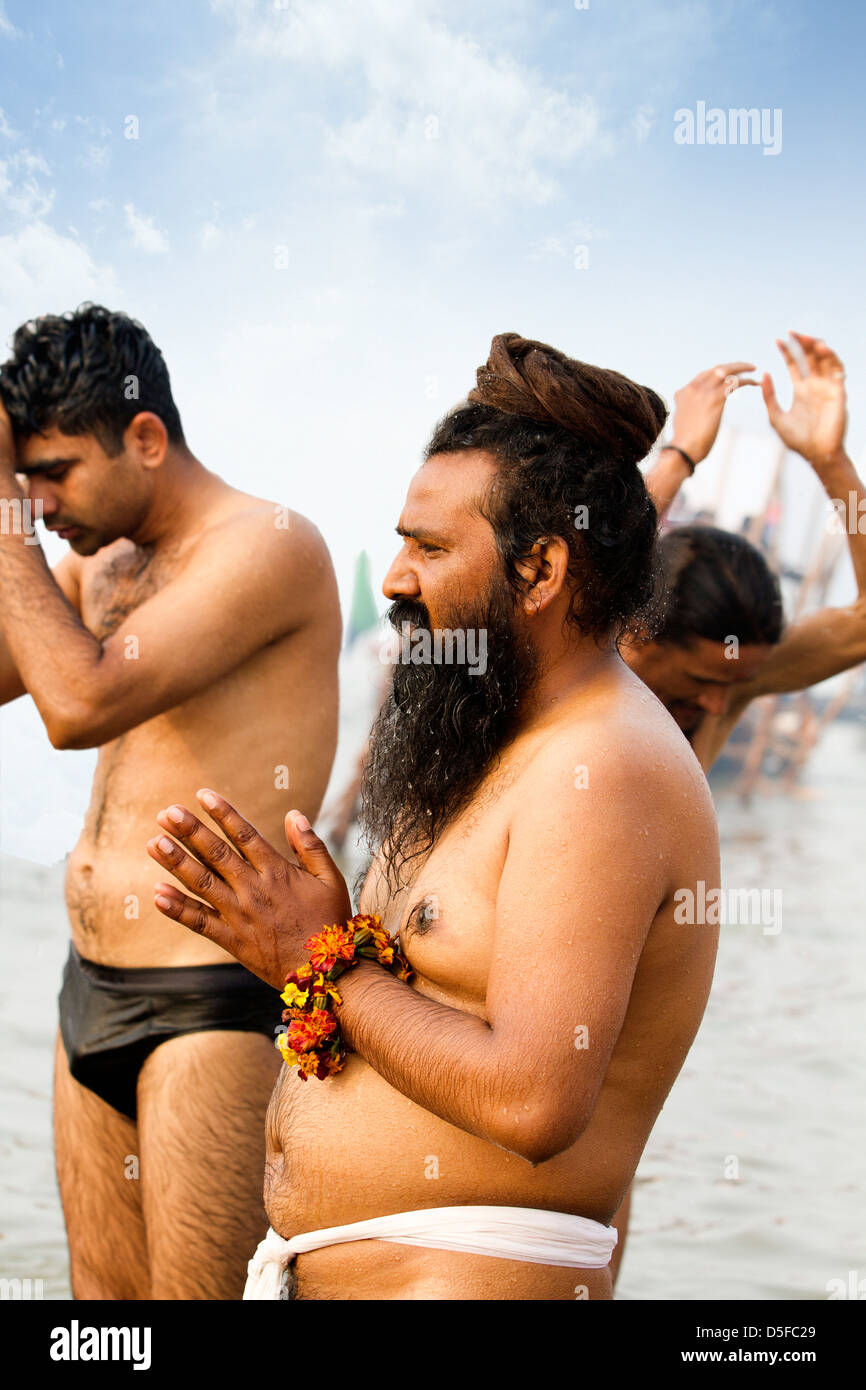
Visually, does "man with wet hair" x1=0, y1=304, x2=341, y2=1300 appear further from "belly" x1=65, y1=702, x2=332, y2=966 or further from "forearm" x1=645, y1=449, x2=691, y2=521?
"forearm" x1=645, y1=449, x2=691, y2=521

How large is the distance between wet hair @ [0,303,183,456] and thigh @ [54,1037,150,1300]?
1.48m

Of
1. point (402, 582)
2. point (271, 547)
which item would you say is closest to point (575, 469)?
point (402, 582)

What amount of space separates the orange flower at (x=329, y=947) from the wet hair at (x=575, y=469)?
556mm

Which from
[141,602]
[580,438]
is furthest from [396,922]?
[141,602]

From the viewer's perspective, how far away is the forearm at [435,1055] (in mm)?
1614

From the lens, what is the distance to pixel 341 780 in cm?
1694

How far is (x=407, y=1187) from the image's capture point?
72.9 inches

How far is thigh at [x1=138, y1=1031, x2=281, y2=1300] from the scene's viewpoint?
8.88ft

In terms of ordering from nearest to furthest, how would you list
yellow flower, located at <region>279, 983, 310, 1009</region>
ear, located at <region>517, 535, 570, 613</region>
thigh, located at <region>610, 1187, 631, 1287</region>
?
1. yellow flower, located at <region>279, 983, 310, 1009</region>
2. ear, located at <region>517, 535, 570, 613</region>
3. thigh, located at <region>610, 1187, 631, 1287</region>

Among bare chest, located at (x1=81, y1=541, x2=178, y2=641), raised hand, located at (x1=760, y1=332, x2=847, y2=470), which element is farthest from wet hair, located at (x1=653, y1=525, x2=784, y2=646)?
bare chest, located at (x1=81, y1=541, x2=178, y2=641)

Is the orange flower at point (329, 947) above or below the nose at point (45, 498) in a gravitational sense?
below

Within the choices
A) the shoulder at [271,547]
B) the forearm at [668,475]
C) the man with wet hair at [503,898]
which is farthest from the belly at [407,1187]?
the forearm at [668,475]

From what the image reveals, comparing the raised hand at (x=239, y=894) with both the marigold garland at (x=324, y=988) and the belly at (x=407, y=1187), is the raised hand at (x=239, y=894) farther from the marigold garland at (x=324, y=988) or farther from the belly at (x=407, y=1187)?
the belly at (x=407, y=1187)

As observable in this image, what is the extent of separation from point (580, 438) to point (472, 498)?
0.19 metres
